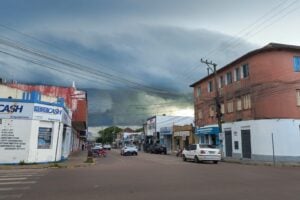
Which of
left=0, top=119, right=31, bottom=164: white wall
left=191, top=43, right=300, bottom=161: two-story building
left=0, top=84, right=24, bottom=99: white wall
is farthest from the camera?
left=191, top=43, right=300, bottom=161: two-story building

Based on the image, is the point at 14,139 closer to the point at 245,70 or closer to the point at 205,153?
the point at 205,153

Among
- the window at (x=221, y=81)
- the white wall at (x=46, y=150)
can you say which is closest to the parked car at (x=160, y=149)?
the window at (x=221, y=81)

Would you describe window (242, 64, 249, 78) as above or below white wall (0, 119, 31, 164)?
above

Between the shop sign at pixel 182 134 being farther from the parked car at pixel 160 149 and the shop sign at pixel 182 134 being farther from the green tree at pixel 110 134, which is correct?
the green tree at pixel 110 134

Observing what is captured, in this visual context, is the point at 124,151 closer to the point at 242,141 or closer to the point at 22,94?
the point at 242,141

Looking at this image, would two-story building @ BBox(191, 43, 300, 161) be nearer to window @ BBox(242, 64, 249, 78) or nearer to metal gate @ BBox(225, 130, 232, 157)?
window @ BBox(242, 64, 249, 78)

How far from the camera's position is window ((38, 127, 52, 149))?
1134 inches

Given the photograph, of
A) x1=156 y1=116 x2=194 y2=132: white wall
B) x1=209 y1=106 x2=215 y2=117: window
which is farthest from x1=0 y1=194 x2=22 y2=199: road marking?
x1=156 y1=116 x2=194 y2=132: white wall

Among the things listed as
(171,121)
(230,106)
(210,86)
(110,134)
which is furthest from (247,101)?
(110,134)

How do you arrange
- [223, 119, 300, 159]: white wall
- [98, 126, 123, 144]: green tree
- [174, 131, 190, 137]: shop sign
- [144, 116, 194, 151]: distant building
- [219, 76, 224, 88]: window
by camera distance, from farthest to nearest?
[98, 126, 123, 144]: green tree < [144, 116, 194, 151]: distant building < [174, 131, 190, 137]: shop sign < [219, 76, 224, 88]: window < [223, 119, 300, 159]: white wall

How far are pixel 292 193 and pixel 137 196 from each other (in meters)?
4.94

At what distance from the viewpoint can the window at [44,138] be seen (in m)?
28.8

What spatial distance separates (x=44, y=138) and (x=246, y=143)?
20977mm

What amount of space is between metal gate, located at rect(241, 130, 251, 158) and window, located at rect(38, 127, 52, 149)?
66.8ft
